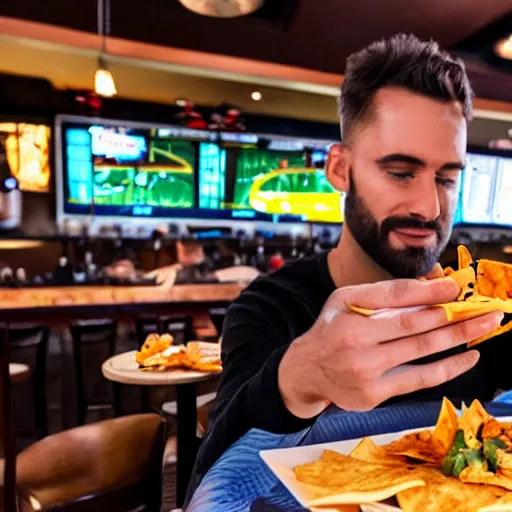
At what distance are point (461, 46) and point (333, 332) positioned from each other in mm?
4777

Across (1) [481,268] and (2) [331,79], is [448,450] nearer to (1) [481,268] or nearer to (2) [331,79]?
(1) [481,268]

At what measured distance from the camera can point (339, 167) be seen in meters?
1.70

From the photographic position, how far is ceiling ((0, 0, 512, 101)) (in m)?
3.94

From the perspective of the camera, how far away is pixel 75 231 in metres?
6.28

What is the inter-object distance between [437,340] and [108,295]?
439 centimetres

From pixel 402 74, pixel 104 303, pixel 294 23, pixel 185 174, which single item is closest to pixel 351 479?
pixel 402 74

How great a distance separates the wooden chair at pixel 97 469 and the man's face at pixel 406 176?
47.3 inches

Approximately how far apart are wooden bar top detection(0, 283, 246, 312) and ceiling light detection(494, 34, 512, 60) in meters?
3.08

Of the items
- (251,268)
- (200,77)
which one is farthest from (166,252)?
(200,77)

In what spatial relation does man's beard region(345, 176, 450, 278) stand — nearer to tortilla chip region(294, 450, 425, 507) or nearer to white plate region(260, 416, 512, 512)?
white plate region(260, 416, 512, 512)

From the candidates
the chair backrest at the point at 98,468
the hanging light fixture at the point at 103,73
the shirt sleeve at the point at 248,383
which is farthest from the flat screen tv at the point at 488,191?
the shirt sleeve at the point at 248,383

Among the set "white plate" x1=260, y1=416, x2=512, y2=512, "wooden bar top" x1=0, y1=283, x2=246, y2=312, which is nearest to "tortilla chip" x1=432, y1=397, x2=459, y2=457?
"white plate" x1=260, y1=416, x2=512, y2=512

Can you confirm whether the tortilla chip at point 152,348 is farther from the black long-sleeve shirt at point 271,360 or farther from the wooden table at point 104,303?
the wooden table at point 104,303

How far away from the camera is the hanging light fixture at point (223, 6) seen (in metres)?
3.48
